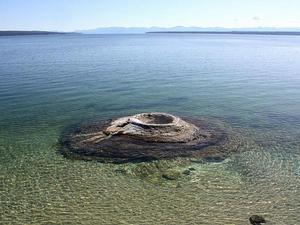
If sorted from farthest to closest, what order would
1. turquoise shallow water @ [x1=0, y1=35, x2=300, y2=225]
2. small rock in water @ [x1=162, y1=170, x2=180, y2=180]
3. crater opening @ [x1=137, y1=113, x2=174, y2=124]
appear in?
crater opening @ [x1=137, y1=113, x2=174, y2=124] < small rock in water @ [x1=162, y1=170, x2=180, y2=180] < turquoise shallow water @ [x1=0, y1=35, x2=300, y2=225]

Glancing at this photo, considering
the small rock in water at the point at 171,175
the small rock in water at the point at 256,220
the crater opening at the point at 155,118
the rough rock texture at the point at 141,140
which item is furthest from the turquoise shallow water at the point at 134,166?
the crater opening at the point at 155,118

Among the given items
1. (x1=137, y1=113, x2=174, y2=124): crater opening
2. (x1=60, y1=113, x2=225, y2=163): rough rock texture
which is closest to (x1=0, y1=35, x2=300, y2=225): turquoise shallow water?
(x1=60, y1=113, x2=225, y2=163): rough rock texture

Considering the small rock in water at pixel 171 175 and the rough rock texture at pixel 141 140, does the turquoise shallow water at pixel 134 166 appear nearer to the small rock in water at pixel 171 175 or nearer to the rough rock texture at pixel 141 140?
the small rock in water at pixel 171 175

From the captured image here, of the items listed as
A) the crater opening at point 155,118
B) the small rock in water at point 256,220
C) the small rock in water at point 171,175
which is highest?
the crater opening at point 155,118

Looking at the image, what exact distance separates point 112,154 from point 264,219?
10.6 m

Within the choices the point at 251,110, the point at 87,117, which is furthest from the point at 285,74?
the point at 87,117

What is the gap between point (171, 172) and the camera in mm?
21219

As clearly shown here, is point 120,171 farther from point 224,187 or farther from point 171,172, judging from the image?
point 224,187

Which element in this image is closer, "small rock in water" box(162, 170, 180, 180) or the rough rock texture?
"small rock in water" box(162, 170, 180, 180)

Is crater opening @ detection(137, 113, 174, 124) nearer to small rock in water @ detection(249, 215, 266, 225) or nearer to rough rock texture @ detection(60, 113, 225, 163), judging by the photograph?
rough rock texture @ detection(60, 113, 225, 163)

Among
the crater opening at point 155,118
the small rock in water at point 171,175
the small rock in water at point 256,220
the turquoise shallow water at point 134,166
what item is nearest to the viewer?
the small rock in water at point 256,220

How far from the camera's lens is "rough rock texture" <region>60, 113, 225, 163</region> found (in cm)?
2361

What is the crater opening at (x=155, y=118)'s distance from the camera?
93.6 feet

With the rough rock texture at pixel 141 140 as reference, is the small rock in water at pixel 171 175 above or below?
below
